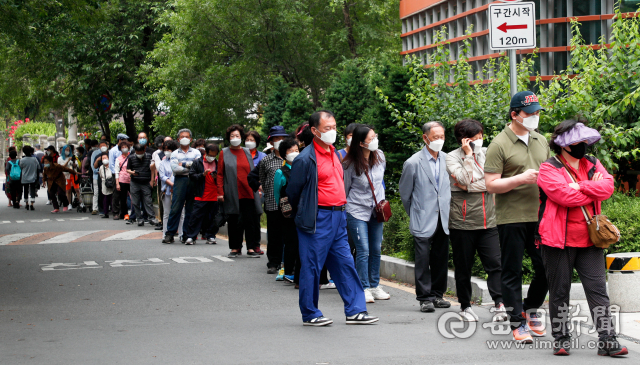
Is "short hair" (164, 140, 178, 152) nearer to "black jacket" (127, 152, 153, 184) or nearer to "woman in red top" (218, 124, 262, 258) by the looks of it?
"black jacket" (127, 152, 153, 184)

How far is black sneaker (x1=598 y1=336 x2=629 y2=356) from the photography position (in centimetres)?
538

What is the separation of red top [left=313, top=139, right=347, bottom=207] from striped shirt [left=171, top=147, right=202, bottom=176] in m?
6.95

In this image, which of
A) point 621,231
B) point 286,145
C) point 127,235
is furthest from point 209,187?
point 621,231

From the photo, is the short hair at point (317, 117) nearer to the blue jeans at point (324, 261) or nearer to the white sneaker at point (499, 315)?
the blue jeans at point (324, 261)

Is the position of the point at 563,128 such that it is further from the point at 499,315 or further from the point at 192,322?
the point at 192,322

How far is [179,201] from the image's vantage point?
1370cm

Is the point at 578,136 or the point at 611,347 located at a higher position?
the point at 578,136

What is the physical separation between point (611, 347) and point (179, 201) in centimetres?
949

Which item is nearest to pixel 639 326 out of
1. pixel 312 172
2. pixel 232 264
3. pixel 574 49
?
pixel 312 172

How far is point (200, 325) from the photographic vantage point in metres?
6.89

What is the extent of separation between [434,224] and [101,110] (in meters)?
27.1

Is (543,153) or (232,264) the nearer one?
(543,153)

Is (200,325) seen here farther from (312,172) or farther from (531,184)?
(531,184)

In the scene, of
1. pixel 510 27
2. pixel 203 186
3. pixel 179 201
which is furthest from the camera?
pixel 179 201
